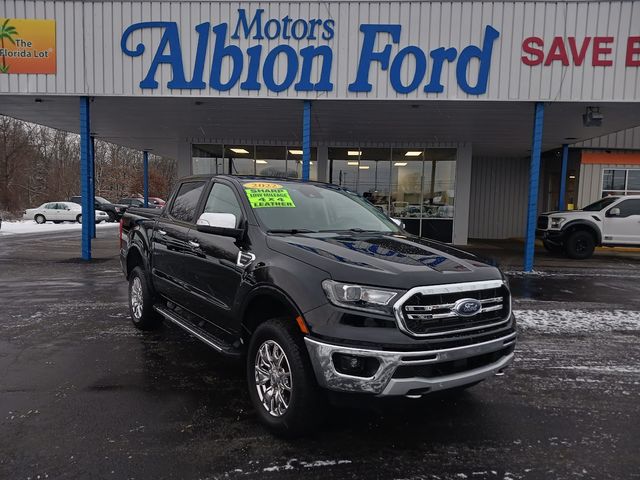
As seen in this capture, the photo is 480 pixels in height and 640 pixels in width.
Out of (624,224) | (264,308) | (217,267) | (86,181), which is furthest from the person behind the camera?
(624,224)

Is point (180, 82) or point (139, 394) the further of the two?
point (180, 82)

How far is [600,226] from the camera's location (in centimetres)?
1351

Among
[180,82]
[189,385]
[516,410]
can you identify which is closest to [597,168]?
[180,82]

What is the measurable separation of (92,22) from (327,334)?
420 inches

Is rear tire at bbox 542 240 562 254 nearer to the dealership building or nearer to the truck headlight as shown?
the dealership building

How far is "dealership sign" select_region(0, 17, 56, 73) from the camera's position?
1029cm

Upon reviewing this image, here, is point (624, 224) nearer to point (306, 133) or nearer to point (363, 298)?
point (306, 133)

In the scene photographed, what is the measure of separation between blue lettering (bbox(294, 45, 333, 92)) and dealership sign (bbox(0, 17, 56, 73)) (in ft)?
18.6

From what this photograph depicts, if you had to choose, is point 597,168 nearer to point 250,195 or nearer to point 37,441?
point 250,195

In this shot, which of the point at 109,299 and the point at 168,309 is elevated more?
the point at 168,309

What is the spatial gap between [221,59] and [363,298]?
899 centimetres

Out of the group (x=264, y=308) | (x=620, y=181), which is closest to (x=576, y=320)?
(x=264, y=308)

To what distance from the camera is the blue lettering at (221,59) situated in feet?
33.3

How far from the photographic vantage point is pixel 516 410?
12.1ft
